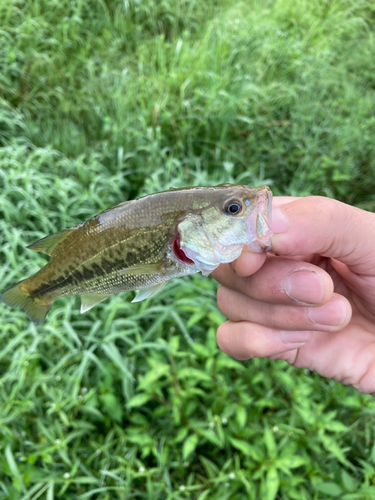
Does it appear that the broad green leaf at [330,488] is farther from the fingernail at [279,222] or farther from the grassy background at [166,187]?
the fingernail at [279,222]

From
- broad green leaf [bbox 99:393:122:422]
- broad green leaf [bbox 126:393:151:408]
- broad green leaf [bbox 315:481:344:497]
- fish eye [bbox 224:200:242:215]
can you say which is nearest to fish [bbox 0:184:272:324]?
fish eye [bbox 224:200:242:215]

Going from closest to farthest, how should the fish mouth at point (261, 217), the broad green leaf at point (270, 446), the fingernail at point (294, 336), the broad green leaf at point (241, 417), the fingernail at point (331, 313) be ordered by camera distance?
1. the fish mouth at point (261, 217)
2. the fingernail at point (331, 313)
3. the fingernail at point (294, 336)
4. the broad green leaf at point (270, 446)
5. the broad green leaf at point (241, 417)

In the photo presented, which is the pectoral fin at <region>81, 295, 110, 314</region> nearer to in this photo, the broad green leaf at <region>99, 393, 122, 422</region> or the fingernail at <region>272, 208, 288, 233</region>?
the fingernail at <region>272, 208, 288, 233</region>

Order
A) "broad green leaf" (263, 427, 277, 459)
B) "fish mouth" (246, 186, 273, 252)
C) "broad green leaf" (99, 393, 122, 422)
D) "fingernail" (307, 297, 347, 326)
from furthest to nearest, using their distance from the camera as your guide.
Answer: "broad green leaf" (99, 393, 122, 422), "broad green leaf" (263, 427, 277, 459), "fingernail" (307, 297, 347, 326), "fish mouth" (246, 186, 273, 252)

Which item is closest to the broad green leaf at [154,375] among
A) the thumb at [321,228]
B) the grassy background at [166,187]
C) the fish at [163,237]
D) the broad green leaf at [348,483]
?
the grassy background at [166,187]

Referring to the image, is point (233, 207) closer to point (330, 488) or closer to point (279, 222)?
point (279, 222)

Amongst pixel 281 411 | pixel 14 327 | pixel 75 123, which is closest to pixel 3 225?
pixel 14 327
